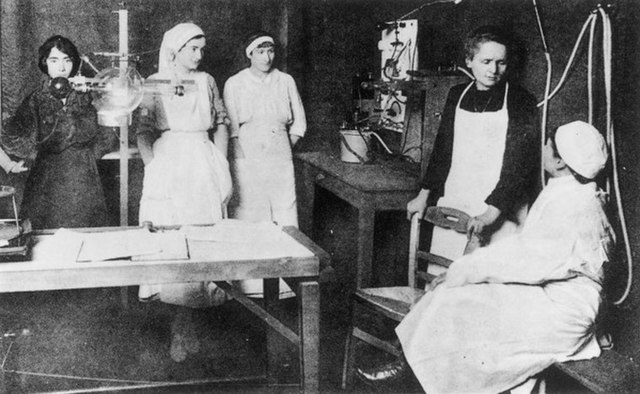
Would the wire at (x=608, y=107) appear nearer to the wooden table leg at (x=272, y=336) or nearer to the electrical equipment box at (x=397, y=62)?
the wooden table leg at (x=272, y=336)

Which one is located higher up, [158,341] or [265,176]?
[265,176]

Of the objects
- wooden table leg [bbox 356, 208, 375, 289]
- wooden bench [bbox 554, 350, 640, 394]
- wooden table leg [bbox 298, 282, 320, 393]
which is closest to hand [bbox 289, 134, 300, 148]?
wooden table leg [bbox 356, 208, 375, 289]

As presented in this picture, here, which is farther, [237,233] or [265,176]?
[265,176]

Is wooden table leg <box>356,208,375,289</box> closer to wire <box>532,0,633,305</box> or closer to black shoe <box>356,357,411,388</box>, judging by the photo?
black shoe <box>356,357,411,388</box>

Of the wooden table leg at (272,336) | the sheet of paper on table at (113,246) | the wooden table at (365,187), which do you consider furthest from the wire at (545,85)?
the sheet of paper on table at (113,246)

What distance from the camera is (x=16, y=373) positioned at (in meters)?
3.03

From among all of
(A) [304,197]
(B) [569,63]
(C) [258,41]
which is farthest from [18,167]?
(B) [569,63]

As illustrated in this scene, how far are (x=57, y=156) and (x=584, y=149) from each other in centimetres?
272

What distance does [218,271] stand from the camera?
2197mm

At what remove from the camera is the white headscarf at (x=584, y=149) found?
2188 mm

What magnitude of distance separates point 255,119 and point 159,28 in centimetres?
84

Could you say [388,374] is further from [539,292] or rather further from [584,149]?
[584,149]

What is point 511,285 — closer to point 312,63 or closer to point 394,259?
point 394,259

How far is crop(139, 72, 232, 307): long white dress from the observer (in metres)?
3.81
